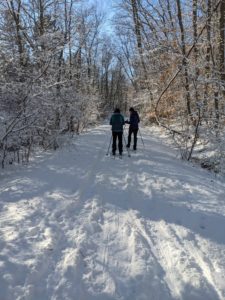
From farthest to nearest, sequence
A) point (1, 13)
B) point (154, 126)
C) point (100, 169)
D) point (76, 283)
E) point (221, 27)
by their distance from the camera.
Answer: point (154, 126)
point (221, 27)
point (1, 13)
point (100, 169)
point (76, 283)

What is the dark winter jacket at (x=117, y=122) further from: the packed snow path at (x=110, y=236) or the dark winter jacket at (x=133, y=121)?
the packed snow path at (x=110, y=236)

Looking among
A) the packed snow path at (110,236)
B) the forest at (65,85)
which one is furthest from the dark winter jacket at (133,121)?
the packed snow path at (110,236)

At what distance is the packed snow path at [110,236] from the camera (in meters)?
4.62

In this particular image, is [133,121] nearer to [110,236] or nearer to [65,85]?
[65,85]

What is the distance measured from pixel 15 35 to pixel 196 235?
12.3m

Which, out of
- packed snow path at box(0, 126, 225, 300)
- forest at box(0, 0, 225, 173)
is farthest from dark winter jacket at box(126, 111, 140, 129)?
packed snow path at box(0, 126, 225, 300)

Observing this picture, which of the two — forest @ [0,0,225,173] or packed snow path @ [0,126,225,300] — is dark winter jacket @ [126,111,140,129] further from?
Result: packed snow path @ [0,126,225,300]

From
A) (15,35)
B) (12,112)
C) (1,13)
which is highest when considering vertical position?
(1,13)

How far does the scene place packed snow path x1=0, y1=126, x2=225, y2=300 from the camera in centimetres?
462

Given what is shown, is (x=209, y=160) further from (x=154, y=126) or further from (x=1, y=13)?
(x=154, y=126)

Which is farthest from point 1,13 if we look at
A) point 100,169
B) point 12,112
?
point 100,169

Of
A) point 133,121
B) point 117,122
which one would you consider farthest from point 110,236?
point 133,121

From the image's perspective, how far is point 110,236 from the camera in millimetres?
6227

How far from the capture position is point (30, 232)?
241 inches
